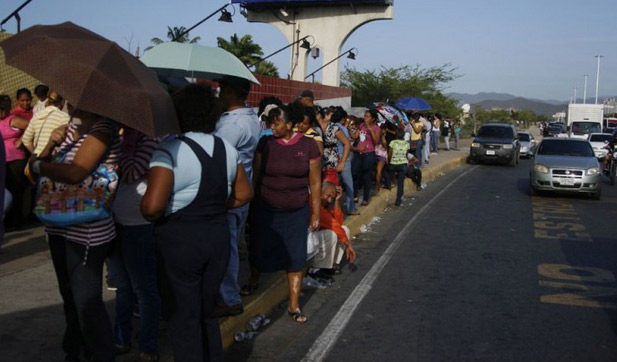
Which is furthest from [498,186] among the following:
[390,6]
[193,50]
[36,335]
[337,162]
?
[36,335]

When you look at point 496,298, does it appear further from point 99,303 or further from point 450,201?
point 450,201

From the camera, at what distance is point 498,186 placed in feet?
57.8

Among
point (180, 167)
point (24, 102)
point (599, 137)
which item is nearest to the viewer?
point (180, 167)

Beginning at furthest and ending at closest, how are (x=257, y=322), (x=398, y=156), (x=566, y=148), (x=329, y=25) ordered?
(x=329, y=25) < (x=566, y=148) < (x=398, y=156) < (x=257, y=322)

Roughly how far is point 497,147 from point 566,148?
28.0 ft

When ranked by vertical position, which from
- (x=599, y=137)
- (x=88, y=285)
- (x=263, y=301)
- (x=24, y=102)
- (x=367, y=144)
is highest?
(x=24, y=102)

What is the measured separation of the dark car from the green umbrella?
66.6 feet

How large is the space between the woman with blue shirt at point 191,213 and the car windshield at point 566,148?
14182 millimetres

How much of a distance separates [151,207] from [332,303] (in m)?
3.29

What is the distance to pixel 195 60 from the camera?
5859mm

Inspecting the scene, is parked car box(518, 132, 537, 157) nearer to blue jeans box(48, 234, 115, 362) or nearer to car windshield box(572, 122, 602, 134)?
car windshield box(572, 122, 602, 134)

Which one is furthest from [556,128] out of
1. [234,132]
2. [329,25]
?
[234,132]

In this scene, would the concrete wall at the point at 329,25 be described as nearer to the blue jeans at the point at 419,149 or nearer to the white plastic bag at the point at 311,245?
the blue jeans at the point at 419,149

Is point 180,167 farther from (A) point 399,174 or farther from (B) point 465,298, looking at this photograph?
(A) point 399,174
